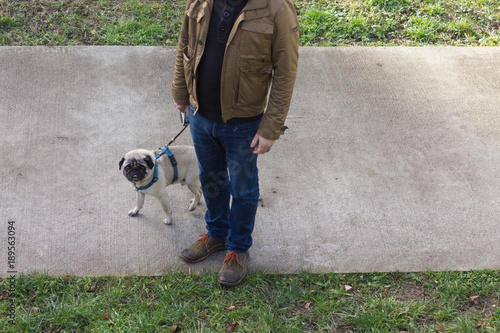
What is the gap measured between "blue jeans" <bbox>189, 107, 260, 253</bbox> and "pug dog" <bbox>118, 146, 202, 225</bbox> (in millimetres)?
417

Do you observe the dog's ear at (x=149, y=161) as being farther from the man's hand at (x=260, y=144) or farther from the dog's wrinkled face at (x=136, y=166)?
the man's hand at (x=260, y=144)

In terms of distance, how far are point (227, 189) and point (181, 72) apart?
96 centimetres

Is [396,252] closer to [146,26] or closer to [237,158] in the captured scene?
[237,158]

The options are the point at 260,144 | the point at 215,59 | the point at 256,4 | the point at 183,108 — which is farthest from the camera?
the point at 183,108

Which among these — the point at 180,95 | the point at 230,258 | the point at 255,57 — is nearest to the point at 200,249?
the point at 230,258

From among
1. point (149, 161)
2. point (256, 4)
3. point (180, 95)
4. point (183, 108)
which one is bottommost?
point (149, 161)

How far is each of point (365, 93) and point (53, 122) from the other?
357 cm

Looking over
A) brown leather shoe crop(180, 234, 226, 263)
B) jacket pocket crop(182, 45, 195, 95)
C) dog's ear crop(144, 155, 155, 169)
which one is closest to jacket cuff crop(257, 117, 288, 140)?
jacket pocket crop(182, 45, 195, 95)

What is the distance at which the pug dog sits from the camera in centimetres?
363

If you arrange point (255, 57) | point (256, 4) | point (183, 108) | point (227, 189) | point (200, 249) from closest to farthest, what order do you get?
1. point (256, 4)
2. point (255, 57)
3. point (183, 108)
4. point (227, 189)
5. point (200, 249)

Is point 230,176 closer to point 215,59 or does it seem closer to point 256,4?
point 215,59

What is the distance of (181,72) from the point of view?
3.40 metres

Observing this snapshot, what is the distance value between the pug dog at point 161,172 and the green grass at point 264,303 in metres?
0.70

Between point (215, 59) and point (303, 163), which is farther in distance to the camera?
point (303, 163)
